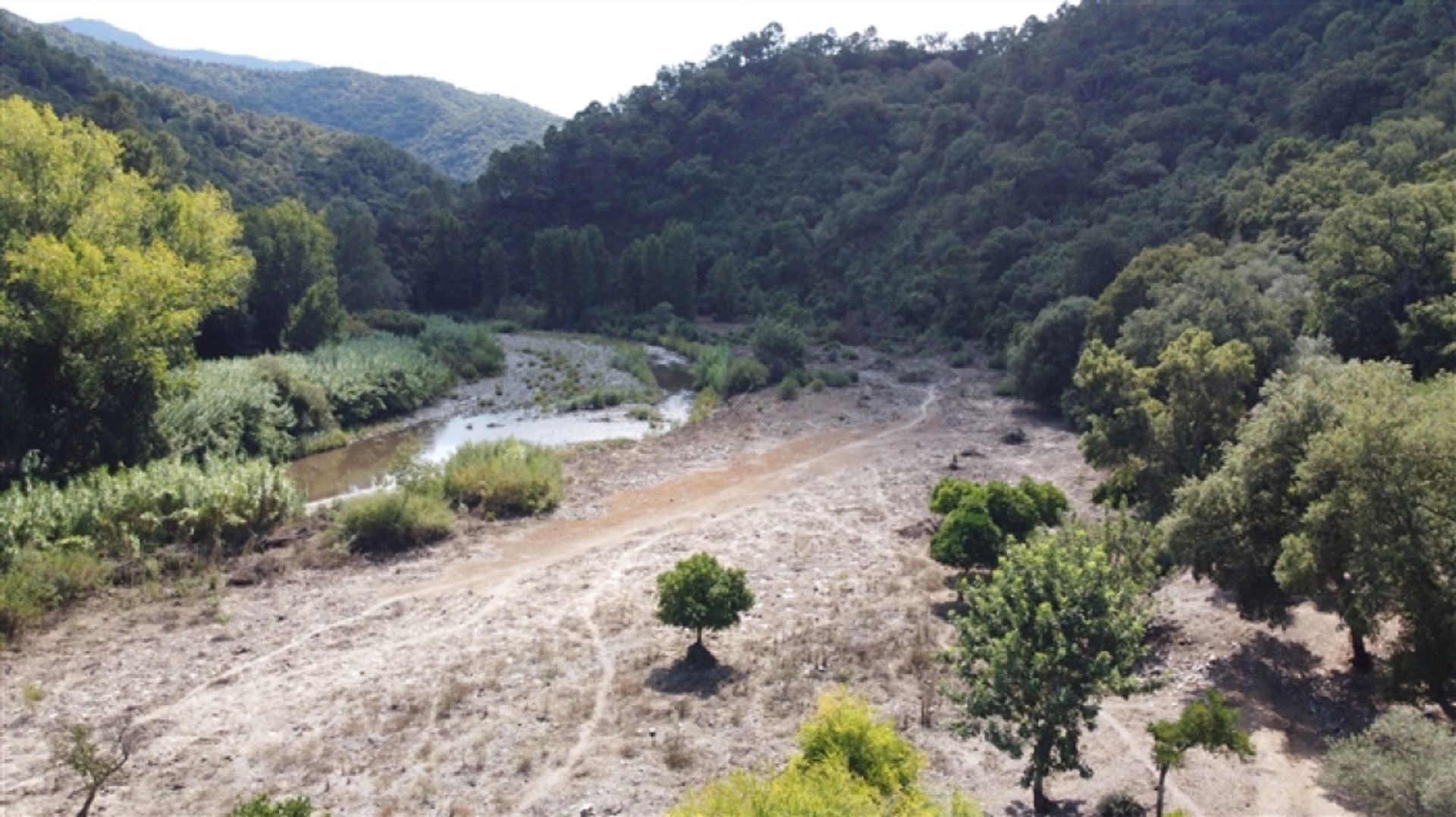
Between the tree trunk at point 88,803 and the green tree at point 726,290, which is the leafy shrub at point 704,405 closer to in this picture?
the green tree at point 726,290

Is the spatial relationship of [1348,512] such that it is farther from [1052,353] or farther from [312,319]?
[312,319]

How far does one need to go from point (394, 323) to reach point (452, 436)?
23612 millimetres

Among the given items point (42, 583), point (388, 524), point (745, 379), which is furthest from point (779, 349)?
point (42, 583)

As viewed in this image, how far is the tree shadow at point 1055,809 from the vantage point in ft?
34.7

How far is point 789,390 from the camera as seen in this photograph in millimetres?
39812

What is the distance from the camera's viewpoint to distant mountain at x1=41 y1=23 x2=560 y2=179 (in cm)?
15588

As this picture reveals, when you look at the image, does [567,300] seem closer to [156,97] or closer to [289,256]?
[289,256]

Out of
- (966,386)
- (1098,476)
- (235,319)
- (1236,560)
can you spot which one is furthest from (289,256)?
(1236,560)

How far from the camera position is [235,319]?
42.8 m

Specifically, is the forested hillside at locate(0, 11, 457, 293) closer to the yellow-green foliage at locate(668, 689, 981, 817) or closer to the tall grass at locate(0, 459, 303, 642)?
the tall grass at locate(0, 459, 303, 642)

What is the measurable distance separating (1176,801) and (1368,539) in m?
3.96

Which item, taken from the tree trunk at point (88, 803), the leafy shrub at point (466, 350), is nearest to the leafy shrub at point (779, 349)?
the leafy shrub at point (466, 350)

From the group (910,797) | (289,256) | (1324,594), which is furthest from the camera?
(289,256)

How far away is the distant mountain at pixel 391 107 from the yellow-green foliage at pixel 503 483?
432 ft
